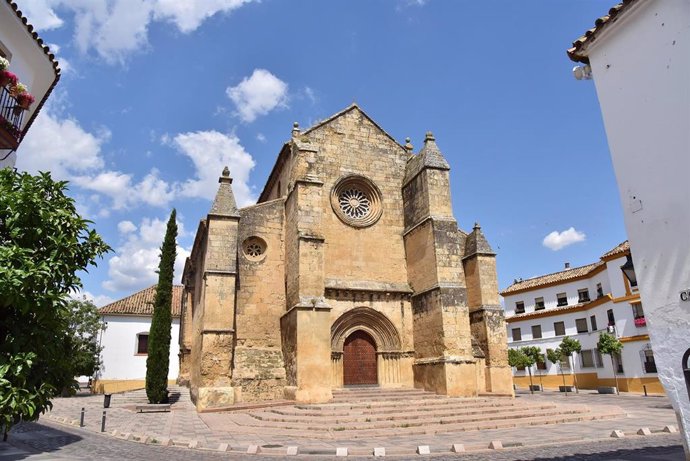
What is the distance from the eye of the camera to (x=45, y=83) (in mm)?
10594

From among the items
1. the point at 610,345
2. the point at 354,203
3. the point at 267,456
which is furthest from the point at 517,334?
the point at 267,456

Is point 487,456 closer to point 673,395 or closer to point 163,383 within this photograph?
point 673,395

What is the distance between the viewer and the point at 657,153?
5.71 metres

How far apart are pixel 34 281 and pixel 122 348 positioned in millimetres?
28100

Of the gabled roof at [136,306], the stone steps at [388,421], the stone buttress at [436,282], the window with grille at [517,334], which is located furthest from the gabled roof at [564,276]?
the gabled roof at [136,306]

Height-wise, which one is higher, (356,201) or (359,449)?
(356,201)

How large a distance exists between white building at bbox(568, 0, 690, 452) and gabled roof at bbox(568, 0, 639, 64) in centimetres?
1

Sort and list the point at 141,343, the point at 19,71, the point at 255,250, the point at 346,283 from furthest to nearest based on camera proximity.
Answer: the point at 141,343 < the point at 255,250 < the point at 346,283 < the point at 19,71

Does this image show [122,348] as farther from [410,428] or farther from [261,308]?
[410,428]

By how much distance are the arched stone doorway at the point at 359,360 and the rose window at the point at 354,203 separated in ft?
15.3

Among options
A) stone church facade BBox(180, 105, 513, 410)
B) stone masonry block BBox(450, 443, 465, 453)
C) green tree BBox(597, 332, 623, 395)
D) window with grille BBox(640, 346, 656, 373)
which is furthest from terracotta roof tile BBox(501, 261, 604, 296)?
stone masonry block BBox(450, 443, 465, 453)

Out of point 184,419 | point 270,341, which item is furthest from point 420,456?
point 270,341

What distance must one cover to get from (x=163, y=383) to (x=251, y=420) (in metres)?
5.89

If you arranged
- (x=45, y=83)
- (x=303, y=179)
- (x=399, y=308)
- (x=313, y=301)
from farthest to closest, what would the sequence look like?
(x=399, y=308) → (x=303, y=179) → (x=313, y=301) → (x=45, y=83)
